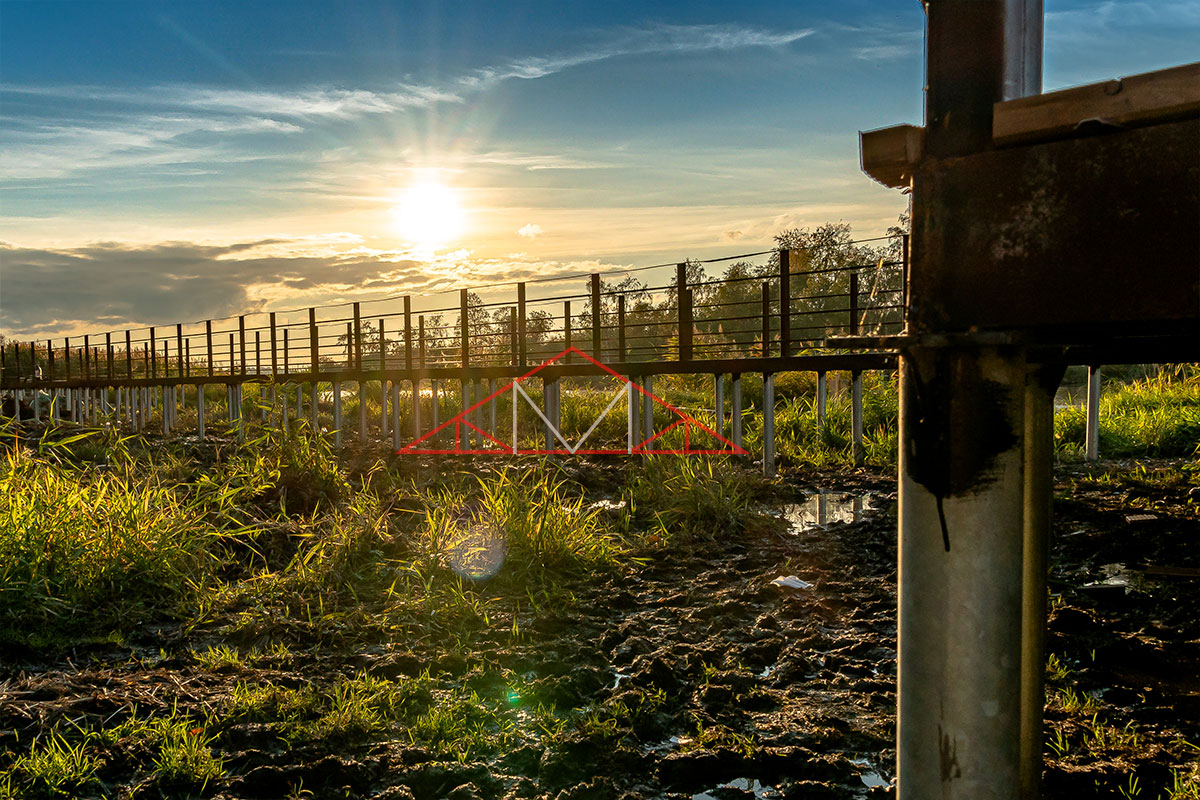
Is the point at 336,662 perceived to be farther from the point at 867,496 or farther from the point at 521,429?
the point at 521,429

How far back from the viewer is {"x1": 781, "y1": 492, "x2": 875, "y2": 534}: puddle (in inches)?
294

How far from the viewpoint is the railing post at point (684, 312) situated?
35.3ft

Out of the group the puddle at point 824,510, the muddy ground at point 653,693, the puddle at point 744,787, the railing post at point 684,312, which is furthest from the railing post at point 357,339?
the puddle at point 744,787

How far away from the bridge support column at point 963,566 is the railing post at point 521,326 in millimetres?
10702

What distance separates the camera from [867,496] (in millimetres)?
8477

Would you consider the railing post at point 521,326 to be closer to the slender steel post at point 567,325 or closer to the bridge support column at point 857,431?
the slender steel post at point 567,325

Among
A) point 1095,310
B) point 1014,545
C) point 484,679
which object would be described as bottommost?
point 484,679

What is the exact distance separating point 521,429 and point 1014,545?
13236mm

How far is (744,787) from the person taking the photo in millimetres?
3199

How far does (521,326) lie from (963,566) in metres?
11.1

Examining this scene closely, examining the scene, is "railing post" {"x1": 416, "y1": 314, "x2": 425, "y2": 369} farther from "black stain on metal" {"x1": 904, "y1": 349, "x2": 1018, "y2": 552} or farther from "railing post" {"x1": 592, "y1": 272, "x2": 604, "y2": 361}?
"black stain on metal" {"x1": 904, "y1": 349, "x2": 1018, "y2": 552}

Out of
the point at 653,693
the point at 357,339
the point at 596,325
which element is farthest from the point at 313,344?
the point at 653,693

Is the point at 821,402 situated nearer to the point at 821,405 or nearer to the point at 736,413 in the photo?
the point at 821,405

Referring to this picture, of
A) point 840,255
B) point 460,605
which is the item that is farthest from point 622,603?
point 840,255
